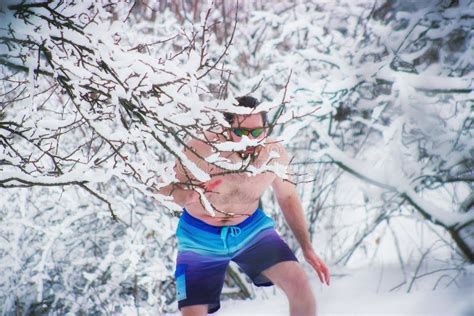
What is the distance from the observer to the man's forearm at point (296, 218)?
3.60m

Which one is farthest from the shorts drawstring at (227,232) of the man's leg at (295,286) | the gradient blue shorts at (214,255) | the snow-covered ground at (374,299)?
the snow-covered ground at (374,299)

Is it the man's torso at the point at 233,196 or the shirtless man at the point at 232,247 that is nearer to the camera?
the shirtless man at the point at 232,247

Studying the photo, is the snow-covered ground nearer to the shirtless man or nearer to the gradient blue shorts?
the shirtless man

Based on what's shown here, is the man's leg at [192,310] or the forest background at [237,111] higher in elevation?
the forest background at [237,111]

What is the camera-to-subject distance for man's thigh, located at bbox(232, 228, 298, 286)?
335 cm

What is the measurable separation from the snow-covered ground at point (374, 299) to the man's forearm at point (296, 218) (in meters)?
1.04

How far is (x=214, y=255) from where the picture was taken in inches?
132

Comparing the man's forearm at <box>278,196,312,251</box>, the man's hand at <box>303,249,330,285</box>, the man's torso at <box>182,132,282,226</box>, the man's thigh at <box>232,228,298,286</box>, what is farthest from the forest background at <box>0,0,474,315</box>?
the man's hand at <box>303,249,330,285</box>

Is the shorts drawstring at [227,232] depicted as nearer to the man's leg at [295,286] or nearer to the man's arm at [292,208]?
the man's leg at [295,286]

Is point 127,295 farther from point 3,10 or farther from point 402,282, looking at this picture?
point 3,10

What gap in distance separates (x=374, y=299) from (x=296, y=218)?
1.41 meters

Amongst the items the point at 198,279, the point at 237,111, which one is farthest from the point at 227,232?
the point at 237,111

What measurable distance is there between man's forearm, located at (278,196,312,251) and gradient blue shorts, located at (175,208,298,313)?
215 millimetres

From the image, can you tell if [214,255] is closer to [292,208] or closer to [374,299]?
[292,208]
